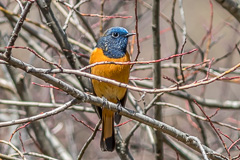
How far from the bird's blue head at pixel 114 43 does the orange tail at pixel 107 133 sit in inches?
26.8

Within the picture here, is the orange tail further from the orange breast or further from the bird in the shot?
the orange breast

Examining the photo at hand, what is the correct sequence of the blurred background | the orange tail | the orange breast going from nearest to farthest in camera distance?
1. the orange breast
2. the orange tail
3. the blurred background

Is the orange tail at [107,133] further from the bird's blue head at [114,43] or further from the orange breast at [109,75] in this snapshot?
the bird's blue head at [114,43]

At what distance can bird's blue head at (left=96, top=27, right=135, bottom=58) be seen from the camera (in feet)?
14.3

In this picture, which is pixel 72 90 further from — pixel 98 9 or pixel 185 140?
pixel 98 9

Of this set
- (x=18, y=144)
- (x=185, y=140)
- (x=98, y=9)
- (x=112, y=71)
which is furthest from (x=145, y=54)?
(x=185, y=140)

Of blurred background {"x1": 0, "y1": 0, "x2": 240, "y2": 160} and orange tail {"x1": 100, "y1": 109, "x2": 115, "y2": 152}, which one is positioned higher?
blurred background {"x1": 0, "y1": 0, "x2": 240, "y2": 160}

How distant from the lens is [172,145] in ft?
14.8

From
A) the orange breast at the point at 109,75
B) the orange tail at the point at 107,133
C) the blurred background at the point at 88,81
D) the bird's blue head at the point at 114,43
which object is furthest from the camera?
the blurred background at the point at 88,81

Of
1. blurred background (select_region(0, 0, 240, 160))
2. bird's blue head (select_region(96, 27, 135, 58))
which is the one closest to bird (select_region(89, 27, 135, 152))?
bird's blue head (select_region(96, 27, 135, 58))

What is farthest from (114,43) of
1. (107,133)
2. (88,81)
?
(107,133)

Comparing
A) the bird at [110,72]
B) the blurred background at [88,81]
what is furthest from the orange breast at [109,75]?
the blurred background at [88,81]

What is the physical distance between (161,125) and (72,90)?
2.70 ft

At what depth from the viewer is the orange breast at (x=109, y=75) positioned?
398 centimetres
